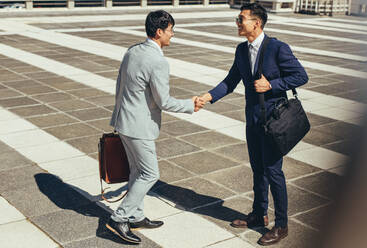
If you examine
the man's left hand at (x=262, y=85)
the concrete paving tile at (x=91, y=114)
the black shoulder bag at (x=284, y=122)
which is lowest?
the concrete paving tile at (x=91, y=114)

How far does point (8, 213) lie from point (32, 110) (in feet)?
12.7

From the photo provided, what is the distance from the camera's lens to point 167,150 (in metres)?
6.53

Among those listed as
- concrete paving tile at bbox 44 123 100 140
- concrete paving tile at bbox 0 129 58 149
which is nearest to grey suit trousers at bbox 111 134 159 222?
concrete paving tile at bbox 0 129 58 149

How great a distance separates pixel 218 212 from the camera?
4758 mm

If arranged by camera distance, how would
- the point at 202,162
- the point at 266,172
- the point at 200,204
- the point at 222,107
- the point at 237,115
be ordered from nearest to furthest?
the point at 266,172 < the point at 200,204 < the point at 202,162 < the point at 237,115 < the point at 222,107

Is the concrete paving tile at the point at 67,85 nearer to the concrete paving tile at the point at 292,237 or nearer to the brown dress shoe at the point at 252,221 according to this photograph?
the brown dress shoe at the point at 252,221

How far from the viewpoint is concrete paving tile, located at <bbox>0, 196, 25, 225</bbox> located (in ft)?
14.6

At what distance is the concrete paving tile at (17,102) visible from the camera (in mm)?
8523

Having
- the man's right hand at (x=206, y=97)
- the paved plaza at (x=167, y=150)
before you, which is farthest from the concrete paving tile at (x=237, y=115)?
the man's right hand at (x=206, y=97)

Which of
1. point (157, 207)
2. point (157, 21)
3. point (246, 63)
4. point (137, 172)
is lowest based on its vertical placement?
point (157, 207)

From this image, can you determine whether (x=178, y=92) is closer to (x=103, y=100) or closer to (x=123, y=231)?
(x=103, y=100)

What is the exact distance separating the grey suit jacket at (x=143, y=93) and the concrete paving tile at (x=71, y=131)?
3223 millimetres

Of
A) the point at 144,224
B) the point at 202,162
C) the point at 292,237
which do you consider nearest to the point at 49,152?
the point at 202,162

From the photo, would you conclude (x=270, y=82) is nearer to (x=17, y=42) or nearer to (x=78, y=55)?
(x=78, y=55)
